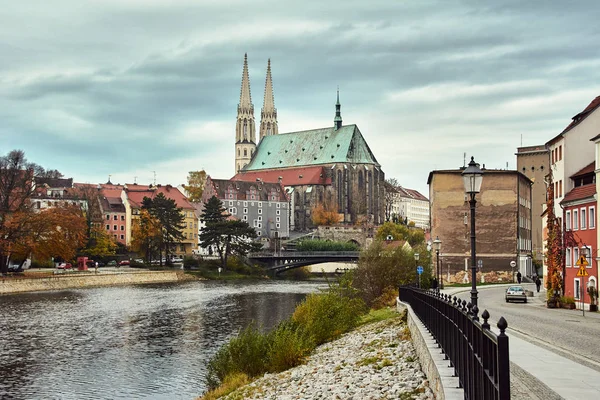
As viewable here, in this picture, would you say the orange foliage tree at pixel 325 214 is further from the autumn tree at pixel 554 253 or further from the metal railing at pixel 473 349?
the metal railing at pixel 473 349

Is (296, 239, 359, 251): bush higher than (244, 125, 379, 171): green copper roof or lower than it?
lower

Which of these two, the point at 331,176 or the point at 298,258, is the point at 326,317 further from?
the point at 331,176

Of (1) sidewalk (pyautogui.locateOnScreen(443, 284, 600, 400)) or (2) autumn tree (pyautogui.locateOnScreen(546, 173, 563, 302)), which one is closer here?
(1) sidewalk (pyautogui.locateOnScreen(443, 284, 600, 400))

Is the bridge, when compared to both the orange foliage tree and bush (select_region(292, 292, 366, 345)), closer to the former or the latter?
the orange foliage tree

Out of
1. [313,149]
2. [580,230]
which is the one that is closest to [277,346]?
[580,230]

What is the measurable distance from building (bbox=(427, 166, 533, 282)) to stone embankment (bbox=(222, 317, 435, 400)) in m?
42.3

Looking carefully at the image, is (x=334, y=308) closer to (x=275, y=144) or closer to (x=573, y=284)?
(x=573, y=284)

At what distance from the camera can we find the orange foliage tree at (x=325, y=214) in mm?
161500

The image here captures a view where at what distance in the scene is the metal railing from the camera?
22.3ft

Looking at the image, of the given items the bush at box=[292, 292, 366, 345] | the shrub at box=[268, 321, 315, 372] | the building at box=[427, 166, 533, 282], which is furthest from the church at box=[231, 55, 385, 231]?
the shrub at box=[268, 321, 315, 372]

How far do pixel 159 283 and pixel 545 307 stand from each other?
5867 centimetres

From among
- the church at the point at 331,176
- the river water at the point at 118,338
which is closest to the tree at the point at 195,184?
the church at the point at 331,176

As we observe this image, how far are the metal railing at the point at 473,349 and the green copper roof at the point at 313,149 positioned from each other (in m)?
161

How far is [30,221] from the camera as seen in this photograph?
74.1 meters
